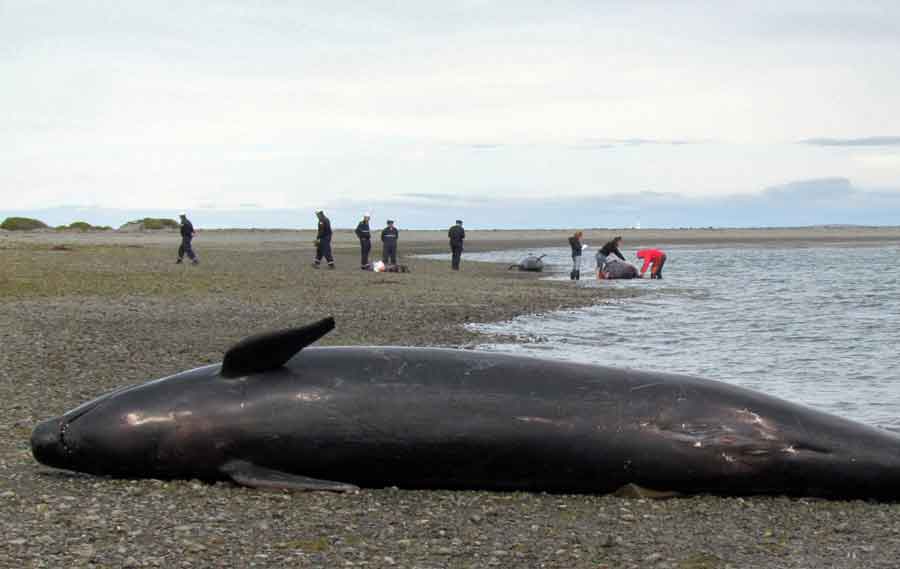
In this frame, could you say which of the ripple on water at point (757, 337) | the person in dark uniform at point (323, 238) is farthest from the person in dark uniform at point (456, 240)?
the ripple on water at point (757, 337)

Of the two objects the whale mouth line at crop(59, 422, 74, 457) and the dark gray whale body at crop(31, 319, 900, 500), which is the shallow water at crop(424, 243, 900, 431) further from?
the whale mouth line at crop(59, 422, 74, 457)

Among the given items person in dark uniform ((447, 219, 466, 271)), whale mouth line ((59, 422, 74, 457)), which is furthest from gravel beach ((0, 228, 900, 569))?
person in dark uniform ((447, 219, 466, 271))

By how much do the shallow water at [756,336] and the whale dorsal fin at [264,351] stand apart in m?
6.45

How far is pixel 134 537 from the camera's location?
671cm

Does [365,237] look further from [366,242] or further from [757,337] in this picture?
[757,337]

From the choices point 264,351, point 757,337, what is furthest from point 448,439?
point 757,337

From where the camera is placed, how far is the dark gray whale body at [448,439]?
8.28 m

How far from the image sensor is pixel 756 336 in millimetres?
21062

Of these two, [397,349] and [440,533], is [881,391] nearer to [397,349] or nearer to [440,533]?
[397,349]

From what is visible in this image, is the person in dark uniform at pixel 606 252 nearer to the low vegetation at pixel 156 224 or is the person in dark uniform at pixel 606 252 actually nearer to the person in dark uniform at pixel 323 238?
the person in dark uniform at pixel 323 238

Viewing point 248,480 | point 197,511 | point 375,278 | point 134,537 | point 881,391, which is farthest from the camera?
point 375,278

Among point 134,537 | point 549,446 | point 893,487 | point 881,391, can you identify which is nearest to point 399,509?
point 549,446

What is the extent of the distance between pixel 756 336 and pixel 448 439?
1395 centimetres

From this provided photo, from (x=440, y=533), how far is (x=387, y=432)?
1323 millimetres
